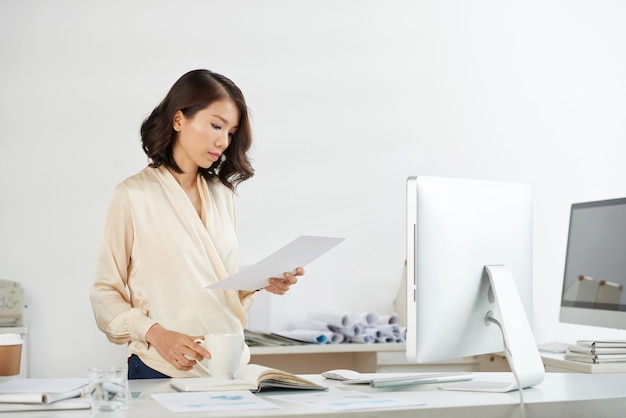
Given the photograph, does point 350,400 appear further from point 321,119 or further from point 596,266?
point 321,119

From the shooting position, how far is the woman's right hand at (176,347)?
1.71 m

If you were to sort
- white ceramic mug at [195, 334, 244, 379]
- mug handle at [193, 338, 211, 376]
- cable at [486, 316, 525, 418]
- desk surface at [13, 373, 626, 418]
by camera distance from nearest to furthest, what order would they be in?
1. desk surface at [13, 373, 626, 418]
2. cable at [486, 316, 525, 418]
3. white ceramic mug at [195, 334, 244, 379]
4. mug handle at [193, 338, 211, 376]

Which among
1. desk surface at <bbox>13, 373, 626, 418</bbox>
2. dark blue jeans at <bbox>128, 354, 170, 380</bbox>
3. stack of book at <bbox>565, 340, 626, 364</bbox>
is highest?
desk surface at <bbox>13, 373, 626, 418</bbox>

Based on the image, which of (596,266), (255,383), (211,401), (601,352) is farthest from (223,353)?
(596,266)

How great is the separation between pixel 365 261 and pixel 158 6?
147 cm

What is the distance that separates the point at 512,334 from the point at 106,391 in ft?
2.58

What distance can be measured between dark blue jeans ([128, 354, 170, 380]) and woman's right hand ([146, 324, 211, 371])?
4.2 inches

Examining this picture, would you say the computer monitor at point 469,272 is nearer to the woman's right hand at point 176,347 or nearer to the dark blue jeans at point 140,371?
the woman's right hand at point 176,347

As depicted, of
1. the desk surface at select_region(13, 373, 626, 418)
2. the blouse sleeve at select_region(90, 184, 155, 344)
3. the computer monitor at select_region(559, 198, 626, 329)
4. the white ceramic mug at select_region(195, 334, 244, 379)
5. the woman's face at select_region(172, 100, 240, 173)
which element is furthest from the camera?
the computer monitor at select_region(559, 198, 626, 329)

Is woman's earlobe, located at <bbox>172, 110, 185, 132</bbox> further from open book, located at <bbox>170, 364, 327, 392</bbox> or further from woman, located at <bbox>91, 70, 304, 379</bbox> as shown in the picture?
open book, located at <bbox>170, 364, 327, 392</bbox>

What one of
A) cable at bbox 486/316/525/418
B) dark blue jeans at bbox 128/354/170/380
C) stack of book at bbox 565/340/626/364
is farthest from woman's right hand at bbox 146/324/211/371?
stack of book at bbox 565/340/626/364

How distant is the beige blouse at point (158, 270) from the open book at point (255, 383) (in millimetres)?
399

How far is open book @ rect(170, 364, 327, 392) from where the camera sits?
1.48m

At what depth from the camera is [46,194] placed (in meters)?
3.32
